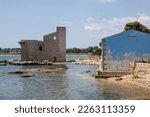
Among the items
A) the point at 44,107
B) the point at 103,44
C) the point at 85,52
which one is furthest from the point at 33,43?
the point at 85,52

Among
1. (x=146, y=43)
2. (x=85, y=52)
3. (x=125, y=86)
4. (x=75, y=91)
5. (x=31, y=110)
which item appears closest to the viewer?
(x=31, y=110)

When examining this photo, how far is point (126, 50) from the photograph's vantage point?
107 feet

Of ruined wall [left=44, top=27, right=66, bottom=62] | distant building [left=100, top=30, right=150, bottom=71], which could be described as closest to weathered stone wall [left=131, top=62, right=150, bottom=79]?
distant building [left=100, top=30, right=150, bottom=71]

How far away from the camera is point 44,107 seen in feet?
31.6

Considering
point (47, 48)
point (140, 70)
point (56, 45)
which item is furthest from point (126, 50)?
point (47, 48)

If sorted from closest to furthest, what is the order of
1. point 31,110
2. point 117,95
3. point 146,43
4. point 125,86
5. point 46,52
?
point 31,110 → point 117,95 → point 125,86 → point 146,43 → point 46,52

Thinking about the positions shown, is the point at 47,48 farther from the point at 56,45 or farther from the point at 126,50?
the point at 126,50

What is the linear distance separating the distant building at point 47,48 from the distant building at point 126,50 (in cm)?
3769

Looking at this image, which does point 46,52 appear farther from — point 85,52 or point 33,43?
point 85,52

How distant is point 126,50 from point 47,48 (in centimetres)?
3977

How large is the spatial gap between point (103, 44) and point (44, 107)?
23678 mm

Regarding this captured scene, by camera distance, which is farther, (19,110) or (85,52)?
(85,52)

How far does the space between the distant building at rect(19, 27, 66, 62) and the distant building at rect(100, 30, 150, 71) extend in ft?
124

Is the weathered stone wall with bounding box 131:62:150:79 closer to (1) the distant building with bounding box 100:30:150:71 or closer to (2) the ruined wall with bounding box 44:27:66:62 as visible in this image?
(1) the distant building with bounding box 100:30:150:71
